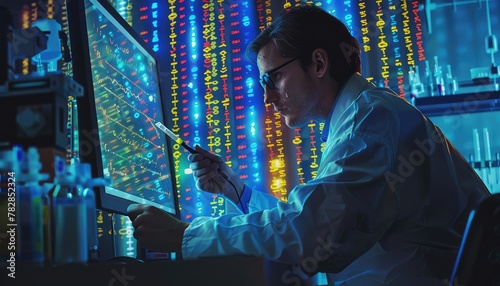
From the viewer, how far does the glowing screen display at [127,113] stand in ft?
4.33

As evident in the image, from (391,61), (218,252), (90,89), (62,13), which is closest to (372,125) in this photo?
(218,252)

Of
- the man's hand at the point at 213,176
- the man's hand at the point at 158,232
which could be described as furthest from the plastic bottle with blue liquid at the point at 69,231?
the man's hand at the point at 213,176

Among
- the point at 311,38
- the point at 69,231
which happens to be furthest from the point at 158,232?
the point at 311,38

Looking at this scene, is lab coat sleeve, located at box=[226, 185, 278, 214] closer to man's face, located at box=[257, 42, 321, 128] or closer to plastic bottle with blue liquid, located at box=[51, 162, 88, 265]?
man's face, located at box=[257, 42, 321, 128]

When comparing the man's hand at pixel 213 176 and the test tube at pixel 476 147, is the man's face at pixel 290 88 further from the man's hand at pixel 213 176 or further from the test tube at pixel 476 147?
the test tube at pixel 476 147

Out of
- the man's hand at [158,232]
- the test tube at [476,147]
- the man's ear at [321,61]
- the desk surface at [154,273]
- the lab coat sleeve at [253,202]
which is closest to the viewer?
the desk surface at [154,273]

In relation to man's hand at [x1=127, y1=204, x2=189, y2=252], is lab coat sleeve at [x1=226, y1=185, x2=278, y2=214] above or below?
above

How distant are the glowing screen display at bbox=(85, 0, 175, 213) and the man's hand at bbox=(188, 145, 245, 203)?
118 mm

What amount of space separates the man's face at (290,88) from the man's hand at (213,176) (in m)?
0.25

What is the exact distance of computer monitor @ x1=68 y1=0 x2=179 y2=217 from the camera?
48.7 inches

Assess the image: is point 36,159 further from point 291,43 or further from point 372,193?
point 291,43

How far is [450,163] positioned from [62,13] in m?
2.18

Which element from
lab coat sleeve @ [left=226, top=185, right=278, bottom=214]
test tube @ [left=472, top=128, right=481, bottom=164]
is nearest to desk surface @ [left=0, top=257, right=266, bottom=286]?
lab coat sleeve @ [left=226, top=185, right=278, bottom=214]

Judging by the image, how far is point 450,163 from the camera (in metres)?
1.33
